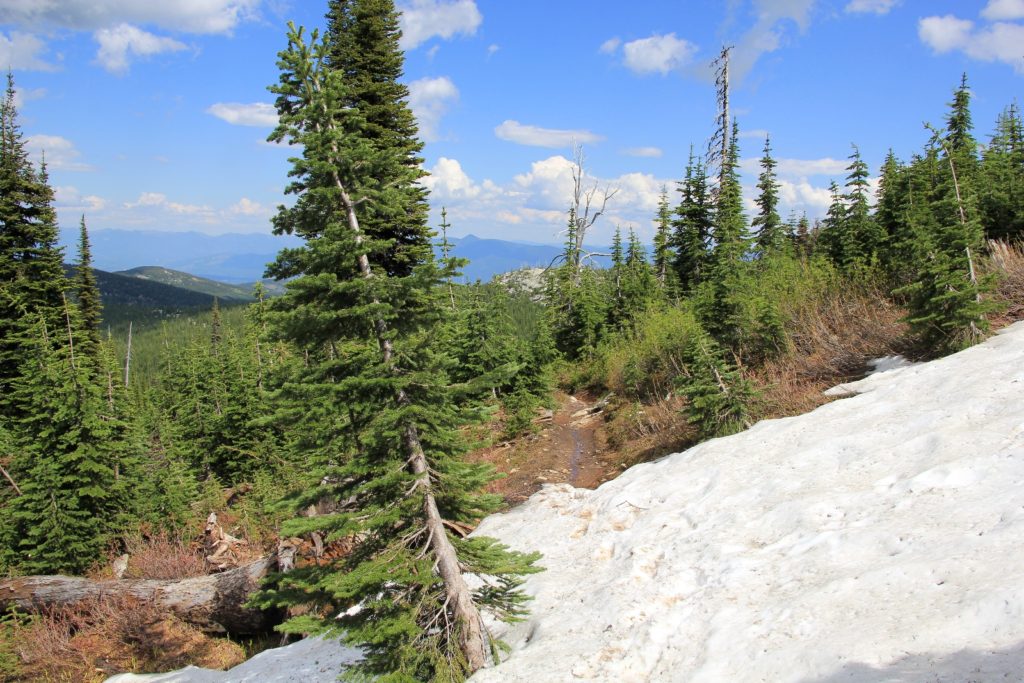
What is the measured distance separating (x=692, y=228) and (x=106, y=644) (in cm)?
3334

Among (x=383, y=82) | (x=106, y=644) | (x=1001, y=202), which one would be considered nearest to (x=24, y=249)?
(x=383, y=82)

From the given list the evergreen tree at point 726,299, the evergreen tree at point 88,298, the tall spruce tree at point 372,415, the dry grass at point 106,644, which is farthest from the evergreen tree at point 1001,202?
the evergreen tree at point 88,298

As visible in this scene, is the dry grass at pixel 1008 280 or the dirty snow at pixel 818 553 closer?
the dirty snow at pixel 818 553

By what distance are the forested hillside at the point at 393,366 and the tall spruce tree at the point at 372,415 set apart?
35 millimetres

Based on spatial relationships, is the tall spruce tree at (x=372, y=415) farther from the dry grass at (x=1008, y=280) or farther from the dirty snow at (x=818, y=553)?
the dry grass at (x=1008, y=280)

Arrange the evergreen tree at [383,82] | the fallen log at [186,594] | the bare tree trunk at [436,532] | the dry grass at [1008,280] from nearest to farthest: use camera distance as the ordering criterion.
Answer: the bare tree trunk at [436,532], the dry grass at [1008,280], the fallen log at [186,594], the evergreen tree at [383,82]

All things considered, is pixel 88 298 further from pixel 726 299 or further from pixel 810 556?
pixel 810 556

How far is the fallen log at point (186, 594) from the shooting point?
476 inches

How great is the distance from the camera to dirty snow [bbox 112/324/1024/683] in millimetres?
4582

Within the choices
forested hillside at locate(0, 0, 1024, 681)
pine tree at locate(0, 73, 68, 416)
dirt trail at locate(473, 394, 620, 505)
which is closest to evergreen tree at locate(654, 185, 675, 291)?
forested hillside at locate(0, 0, 1024, 681)

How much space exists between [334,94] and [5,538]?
16245mm

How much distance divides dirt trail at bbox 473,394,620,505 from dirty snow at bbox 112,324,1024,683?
4495 mm

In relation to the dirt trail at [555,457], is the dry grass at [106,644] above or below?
below

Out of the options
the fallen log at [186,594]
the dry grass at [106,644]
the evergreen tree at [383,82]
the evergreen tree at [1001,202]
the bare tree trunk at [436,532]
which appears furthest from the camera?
the evergreen tree at [383,82]
